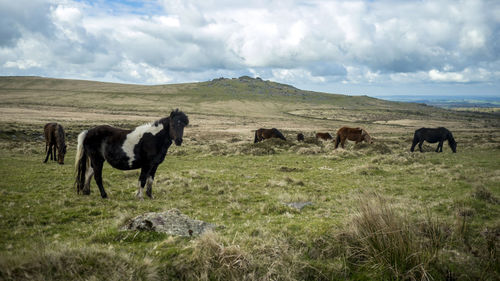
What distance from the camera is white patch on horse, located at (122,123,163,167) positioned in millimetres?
9055

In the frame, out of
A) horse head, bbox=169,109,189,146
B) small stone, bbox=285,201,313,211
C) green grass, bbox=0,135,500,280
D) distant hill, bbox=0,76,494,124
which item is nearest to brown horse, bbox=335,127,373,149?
green grass, bbox=0,135,500,280

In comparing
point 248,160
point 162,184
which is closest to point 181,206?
point 162,184

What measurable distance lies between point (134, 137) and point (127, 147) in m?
0.40

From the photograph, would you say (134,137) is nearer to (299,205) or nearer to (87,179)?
(87,179)

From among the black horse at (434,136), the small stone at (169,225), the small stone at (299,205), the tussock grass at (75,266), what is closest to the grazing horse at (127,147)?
the small stone at (169,225)

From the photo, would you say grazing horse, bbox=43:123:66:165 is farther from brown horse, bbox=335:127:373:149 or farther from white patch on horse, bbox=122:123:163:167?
brown horse, bbox=335:127:373:149

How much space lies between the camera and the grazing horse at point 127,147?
903cm

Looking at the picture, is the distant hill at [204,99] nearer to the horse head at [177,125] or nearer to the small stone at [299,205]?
the horse head at [177,125]


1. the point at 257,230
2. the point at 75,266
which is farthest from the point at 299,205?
the point at 75,266

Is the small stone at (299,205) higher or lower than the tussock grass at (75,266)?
lower

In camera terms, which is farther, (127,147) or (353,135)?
(353,135)

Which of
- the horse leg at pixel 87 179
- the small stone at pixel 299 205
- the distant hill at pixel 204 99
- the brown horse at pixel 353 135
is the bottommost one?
the small stone at pixel 299 205

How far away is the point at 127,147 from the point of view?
905 cm

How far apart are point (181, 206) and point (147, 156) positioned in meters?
2.11
